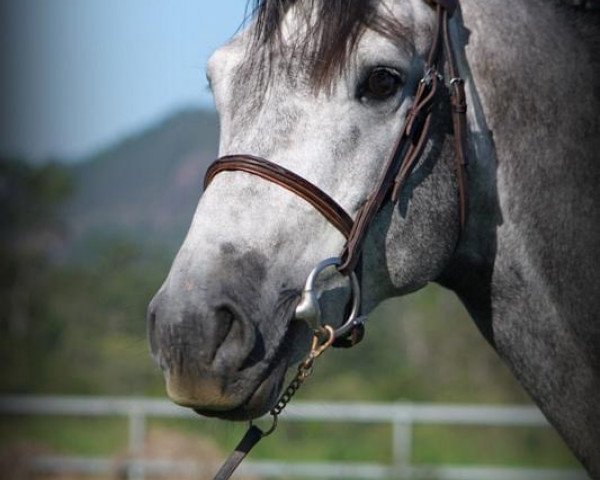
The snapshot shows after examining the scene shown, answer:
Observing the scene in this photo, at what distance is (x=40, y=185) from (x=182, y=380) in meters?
13.1

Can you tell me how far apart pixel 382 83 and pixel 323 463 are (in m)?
8.93

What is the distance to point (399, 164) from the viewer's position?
2586mm

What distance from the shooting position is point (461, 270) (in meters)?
2.85

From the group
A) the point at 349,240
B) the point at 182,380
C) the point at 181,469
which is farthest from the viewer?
the point at 181,469

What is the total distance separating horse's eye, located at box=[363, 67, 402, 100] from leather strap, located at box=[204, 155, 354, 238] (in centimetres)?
30

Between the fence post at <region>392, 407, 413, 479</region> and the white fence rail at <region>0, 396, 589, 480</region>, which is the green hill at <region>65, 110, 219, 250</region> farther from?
the fence post at <region>392, 407, 413, 479</region>

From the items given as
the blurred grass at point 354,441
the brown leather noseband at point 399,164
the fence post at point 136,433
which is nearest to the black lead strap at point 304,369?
the brown leather noseband at point 399,164

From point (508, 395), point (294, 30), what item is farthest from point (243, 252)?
point (508, 395)

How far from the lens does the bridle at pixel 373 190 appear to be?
2.43 m

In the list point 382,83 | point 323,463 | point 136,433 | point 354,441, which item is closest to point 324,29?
point 382,83

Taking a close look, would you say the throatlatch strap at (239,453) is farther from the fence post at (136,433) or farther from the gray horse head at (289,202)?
the fence post at (136,433)

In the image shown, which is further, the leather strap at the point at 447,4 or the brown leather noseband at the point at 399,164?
the leather strap at the point at 447,4

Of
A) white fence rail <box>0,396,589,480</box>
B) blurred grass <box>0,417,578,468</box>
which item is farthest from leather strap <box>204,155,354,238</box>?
blurred grass <box>0,417,578,468</box>

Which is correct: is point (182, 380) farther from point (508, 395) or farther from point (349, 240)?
point (508, 395)
